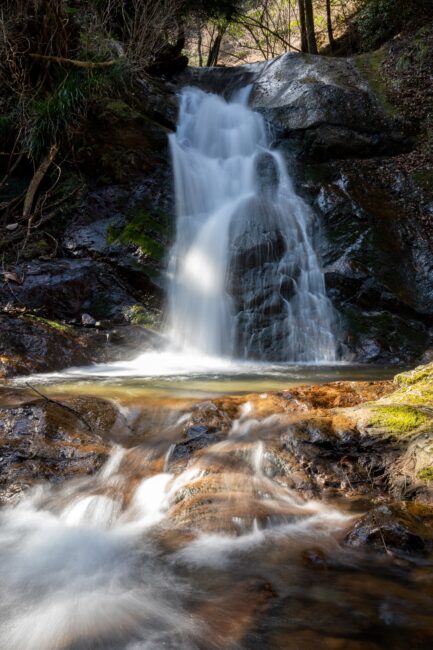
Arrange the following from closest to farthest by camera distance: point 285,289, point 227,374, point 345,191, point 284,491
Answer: point 284,491
point 227,374
point 285,289
point 345,191

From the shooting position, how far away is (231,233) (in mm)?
10750

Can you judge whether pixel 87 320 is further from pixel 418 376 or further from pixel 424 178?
pixel 424 178

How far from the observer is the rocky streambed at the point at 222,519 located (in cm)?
223

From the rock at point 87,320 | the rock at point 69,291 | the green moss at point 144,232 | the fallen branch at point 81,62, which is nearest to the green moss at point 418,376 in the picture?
the rock at point 87,320

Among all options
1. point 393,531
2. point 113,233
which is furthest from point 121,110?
point 393,531

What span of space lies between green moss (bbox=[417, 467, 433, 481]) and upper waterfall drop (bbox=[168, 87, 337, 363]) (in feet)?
19.2

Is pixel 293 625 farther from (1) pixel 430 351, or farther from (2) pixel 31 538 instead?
(1) pixel 430 351

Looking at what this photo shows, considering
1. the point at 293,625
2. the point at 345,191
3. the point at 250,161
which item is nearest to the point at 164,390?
the point at 293,625

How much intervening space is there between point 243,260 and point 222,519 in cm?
767

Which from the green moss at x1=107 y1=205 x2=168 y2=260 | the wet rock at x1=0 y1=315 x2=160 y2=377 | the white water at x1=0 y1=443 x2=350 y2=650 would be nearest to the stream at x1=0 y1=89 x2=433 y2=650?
the white water at x1=0 y1=443 x2=350 y2=650

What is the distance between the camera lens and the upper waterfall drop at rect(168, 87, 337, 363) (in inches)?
370

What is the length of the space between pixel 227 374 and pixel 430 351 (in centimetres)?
376

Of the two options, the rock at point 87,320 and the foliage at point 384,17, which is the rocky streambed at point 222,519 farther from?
the foliage at point 384,17

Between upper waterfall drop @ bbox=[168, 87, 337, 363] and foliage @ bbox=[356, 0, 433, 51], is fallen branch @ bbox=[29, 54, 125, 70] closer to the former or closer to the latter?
upper waterfall drop @ bbox=[168, 87, 337, 363]
